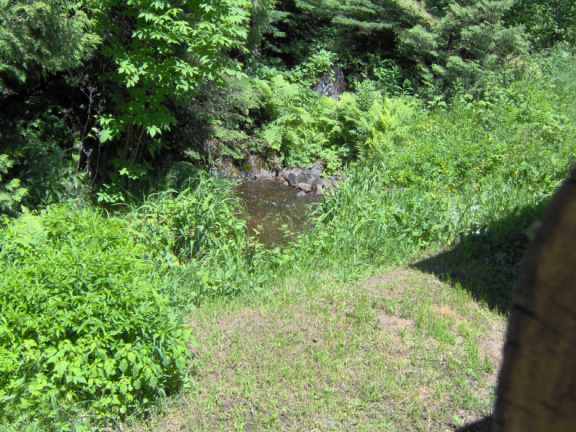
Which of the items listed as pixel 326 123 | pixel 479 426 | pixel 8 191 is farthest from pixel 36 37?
pixel 326 123

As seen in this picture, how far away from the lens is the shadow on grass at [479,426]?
3125 mm

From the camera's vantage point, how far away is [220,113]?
9133 mm

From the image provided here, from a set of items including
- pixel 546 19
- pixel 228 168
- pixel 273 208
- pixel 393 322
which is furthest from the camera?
pixel 546 19

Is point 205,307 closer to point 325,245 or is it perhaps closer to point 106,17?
point 325,245

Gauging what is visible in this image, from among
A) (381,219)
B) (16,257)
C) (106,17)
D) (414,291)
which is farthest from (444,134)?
(16,257)

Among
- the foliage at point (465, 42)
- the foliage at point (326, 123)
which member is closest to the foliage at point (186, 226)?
the foliage at point (326, 123)

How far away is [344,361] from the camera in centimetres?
374

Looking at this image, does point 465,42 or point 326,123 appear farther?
point 465,42

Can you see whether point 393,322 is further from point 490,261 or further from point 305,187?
point 305,187

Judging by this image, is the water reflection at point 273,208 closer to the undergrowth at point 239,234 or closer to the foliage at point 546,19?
the undergrowth at point 239,234

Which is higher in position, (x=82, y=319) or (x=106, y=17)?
(x=106, y=17)

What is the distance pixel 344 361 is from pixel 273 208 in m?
5.33

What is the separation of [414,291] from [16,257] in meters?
3.52

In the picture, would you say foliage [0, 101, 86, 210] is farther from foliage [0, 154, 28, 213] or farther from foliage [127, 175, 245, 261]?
foliage [127, 175, 245, 261]
